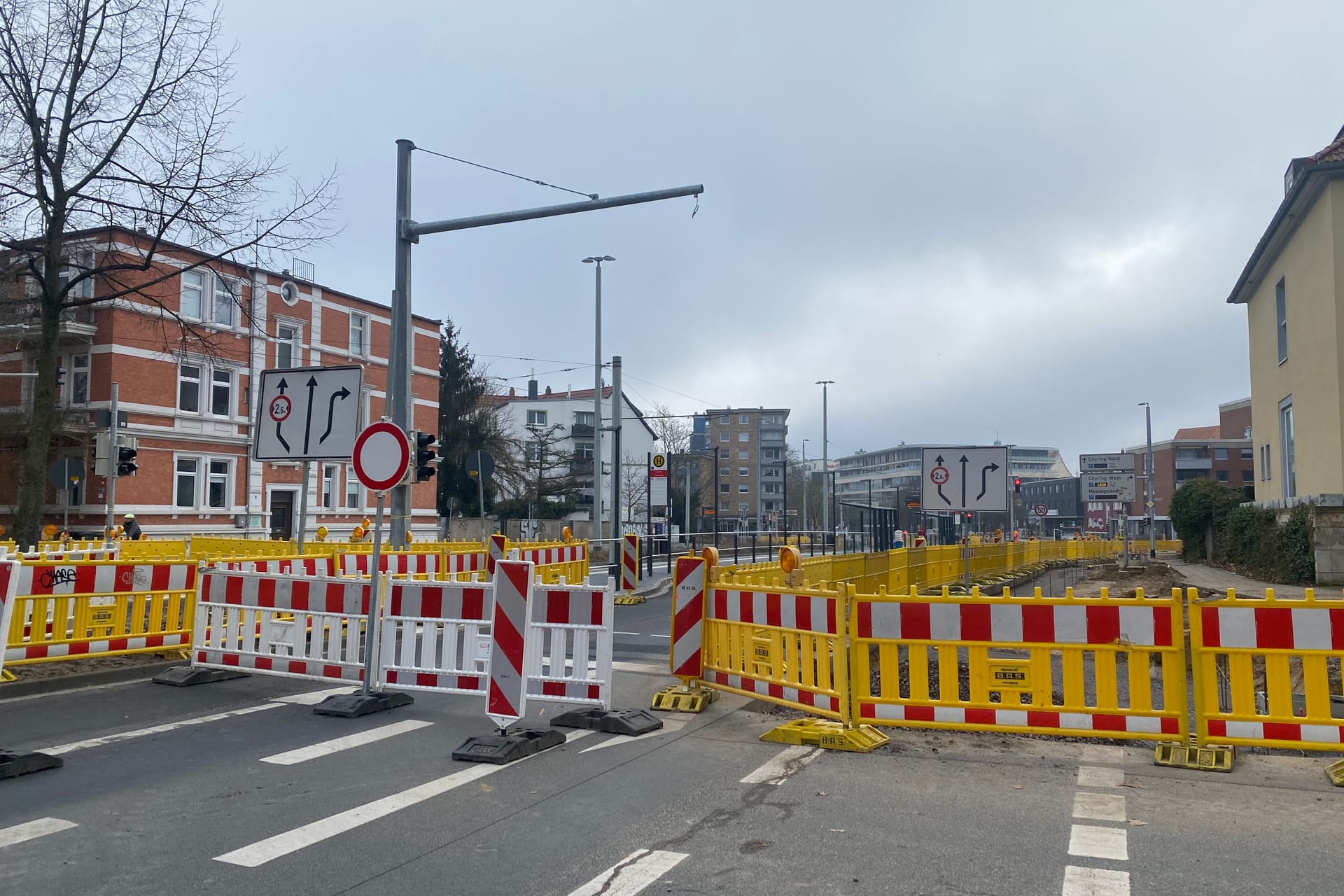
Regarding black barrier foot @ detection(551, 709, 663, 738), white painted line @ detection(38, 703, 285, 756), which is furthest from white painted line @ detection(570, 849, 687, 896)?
white painted line @ detection(38, 703, 285, 756)

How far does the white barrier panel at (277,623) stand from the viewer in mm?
9234

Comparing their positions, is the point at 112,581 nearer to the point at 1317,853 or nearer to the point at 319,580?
the point at 319,580

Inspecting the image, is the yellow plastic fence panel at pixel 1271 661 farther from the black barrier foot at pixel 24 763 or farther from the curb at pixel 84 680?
the curb at pixel 84 680

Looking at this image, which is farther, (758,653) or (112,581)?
(112,581)

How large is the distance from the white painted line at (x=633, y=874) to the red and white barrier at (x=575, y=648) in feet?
10.3

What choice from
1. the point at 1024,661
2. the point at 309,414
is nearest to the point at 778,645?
the point at 1024,661

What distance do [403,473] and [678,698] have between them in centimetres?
316

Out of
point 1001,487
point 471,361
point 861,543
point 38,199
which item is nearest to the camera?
point 38,199

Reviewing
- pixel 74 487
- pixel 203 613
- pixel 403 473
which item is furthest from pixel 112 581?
pixel 74 487

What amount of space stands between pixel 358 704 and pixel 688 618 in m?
2.98

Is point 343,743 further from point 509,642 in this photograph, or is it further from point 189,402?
point 189,402

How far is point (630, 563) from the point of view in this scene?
69.2ft

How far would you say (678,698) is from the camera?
8.91 metres

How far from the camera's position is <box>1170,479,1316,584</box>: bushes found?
21.5m
